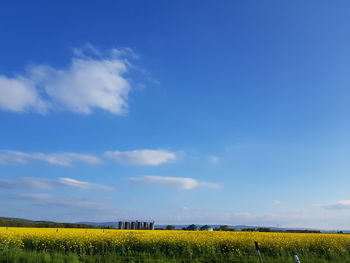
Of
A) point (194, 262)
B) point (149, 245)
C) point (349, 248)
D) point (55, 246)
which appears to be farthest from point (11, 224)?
point (349, 248)

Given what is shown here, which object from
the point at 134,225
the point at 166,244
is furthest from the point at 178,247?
the point at 134,225

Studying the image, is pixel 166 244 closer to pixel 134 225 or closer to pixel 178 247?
pixel 178 247

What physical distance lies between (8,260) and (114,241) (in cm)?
636

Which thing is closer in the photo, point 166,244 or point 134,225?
point 166,244

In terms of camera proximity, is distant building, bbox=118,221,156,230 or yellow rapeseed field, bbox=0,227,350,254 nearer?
yellow rapeseed field, bbox=0,227,350,254

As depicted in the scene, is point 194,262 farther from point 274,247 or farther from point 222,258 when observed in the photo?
point 274,247

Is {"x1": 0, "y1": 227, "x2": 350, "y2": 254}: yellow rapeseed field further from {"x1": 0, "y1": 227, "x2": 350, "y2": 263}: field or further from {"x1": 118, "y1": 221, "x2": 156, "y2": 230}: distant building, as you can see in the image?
{"x1": 118, "y1": 221, "x2": 156, "y2": 230}: distant building

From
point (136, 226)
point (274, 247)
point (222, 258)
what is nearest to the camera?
point (222, 258)

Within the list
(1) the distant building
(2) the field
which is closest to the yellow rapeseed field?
(2) the field

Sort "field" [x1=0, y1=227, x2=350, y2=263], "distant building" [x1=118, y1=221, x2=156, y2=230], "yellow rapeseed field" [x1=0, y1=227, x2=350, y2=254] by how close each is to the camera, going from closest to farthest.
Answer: "field" [x1=0, y1=227, x2=350, y2=263] < "yellow rapeseed field" [x1=0, y1=227, x2=350, y2=254] < "distant building" [x1=118, y1=221, x2=156, y2=230]

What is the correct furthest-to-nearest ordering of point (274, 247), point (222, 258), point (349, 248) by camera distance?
point (349, 248)
point (274, 247)
point (222, 258)

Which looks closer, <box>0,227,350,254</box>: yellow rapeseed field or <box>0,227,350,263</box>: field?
<box>0,227,350,263</box>: field

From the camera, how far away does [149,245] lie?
1805cm

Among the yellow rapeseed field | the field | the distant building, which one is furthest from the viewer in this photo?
the distant building
